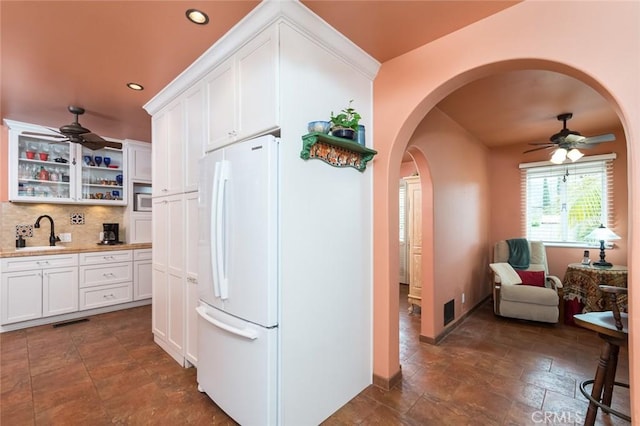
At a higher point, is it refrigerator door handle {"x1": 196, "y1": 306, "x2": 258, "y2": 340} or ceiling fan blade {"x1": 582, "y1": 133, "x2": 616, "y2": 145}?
ceiling fan blade {"x1": 582, "y1": 133, "x2": 616, "y2": 145}

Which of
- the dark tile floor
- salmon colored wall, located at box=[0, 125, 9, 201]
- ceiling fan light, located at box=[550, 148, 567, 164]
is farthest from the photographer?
salmon colored wall, located at box=[0, 125, 9, 201]

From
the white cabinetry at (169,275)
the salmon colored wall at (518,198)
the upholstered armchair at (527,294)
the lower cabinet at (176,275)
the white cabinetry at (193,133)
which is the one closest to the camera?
the white cabinetry at (193,133)

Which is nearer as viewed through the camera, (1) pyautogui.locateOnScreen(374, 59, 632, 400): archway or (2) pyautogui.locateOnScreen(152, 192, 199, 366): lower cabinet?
(1) pyautogui.locateOnScreen(374, 59, 632, 400): archway

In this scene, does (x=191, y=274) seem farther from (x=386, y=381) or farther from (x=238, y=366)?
(x=386, y=381)

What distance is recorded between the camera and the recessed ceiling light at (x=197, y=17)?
1.77 meters

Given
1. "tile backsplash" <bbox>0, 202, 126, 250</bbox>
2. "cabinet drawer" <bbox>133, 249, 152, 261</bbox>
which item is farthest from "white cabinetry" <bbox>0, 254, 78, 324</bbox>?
"cabinet drawer" <bbox>133, 249, 152, 261</bbox>

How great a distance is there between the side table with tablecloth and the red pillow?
25 cm

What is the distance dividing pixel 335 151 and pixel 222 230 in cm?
93

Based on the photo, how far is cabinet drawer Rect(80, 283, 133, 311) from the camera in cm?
395

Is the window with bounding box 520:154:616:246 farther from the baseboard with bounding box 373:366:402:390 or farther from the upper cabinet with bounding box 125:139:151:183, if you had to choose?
the upper cabinet with bounding box 125:139:151:183

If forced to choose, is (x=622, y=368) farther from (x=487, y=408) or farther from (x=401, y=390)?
(x=401, y=390)

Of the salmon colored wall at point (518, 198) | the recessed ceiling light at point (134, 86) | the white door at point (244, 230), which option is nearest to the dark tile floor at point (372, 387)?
the white door at point (244, 230)

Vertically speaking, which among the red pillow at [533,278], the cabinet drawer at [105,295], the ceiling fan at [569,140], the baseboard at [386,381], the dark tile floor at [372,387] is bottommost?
the dark tile floor at [372,387]

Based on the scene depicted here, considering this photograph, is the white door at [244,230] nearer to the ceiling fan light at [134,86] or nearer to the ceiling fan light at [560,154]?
the ceiling fan light at [134,86]
